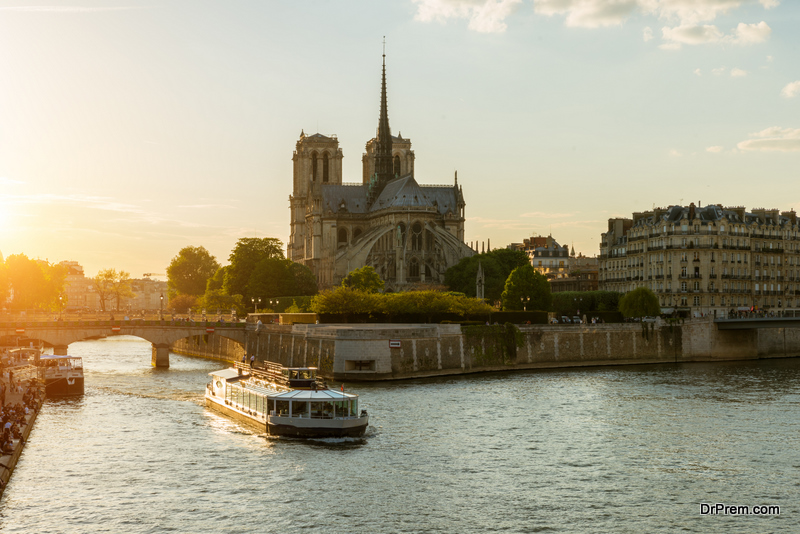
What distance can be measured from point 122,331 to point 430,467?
45004mm

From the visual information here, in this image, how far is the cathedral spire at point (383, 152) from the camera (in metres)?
143

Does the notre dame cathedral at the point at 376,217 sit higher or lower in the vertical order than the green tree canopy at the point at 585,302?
higher

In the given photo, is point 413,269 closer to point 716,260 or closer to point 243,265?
point 243,265

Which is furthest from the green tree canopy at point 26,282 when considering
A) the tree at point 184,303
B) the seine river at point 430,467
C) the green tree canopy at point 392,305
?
the seine river at point 430,467

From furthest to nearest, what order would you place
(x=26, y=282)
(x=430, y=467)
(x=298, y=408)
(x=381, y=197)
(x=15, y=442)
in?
1. (x=381, y=197)
2. (x=26, y=282)
3. (x=298, y=408)
4. (x=15, y=442)
5. (x=430, y=467)

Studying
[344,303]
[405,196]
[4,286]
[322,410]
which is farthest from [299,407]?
[405,196]

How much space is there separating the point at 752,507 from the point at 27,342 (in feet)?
223

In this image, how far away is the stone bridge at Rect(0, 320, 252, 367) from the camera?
72.9m

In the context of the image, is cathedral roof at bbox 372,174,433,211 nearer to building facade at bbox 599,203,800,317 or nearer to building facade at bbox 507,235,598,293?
building facade at bbox 507,235,598,293

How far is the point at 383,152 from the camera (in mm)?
145750

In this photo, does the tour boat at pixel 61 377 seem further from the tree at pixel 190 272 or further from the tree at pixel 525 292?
the tree at pixel 190 272

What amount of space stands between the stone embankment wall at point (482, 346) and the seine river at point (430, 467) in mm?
7573

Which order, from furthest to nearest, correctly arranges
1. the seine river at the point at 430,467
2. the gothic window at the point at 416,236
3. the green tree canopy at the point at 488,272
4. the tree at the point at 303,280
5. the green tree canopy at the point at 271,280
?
the gothic window at the point at 416,236, the tree at the point at 303,280, the green tree canopy at the point at 488,272, the green tree canopy at the point at 271,280, the seine river at the point at 430,467

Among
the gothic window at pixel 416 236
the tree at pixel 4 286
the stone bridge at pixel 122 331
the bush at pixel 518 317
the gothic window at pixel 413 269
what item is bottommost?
the stone bridge at pixel 122 331
